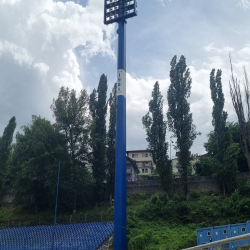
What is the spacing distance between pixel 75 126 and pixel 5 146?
Result: 13144 mm

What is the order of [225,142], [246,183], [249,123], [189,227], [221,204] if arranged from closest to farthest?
[249,123], [189,227], [221,204], [246,183], [225,142]

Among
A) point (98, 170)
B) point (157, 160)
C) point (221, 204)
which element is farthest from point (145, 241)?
point (98, 170)

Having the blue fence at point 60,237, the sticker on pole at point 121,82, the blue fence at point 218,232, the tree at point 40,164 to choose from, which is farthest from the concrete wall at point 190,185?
the sticker on pole at point 121,82

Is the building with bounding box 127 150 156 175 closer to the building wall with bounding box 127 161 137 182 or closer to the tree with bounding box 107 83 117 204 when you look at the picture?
the building wall with bounding box 127 161 137 182

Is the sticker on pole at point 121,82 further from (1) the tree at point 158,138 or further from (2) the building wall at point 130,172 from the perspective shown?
(2) the building wall at point 130,172

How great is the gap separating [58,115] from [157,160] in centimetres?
1253

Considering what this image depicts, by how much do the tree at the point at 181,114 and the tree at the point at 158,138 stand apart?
1.18 meters

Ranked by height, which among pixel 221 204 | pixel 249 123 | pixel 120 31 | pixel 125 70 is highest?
pixel 120 31

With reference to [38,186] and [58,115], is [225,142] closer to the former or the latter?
[58,115]

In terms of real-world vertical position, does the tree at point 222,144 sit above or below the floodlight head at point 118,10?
below

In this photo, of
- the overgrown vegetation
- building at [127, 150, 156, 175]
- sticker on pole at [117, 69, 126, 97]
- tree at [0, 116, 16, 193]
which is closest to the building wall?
building at [127, 150, 156, 175]

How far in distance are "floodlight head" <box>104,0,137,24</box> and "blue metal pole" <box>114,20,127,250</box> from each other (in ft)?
1.56

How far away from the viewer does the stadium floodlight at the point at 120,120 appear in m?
13.9

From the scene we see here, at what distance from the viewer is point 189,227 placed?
19922mm
